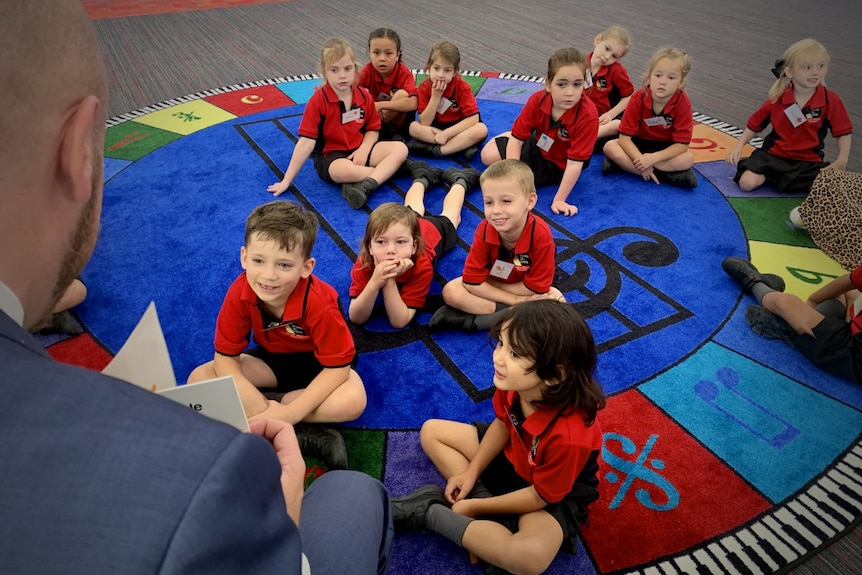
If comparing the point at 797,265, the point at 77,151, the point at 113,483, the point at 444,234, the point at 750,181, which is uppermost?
the point at 77,151

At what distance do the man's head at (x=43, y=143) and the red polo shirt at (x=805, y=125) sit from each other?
3.60 m

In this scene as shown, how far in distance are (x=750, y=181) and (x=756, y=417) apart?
1834 millimetres

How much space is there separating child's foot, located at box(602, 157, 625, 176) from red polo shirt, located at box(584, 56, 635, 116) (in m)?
0.67

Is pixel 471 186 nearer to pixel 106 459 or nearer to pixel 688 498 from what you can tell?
pixel 688 498

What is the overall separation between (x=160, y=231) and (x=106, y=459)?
2.74 metres

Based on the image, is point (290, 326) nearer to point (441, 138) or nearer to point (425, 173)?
point (425, 173)

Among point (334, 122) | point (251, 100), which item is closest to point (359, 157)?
point (334, 122)

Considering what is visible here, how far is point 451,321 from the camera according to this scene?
233 centimetres

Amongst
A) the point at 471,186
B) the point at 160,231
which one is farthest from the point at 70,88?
the point at 471,186

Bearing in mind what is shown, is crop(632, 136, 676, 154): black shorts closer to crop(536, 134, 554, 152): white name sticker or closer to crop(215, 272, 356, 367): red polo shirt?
crop(536, 134, 554, 152): white name sticker

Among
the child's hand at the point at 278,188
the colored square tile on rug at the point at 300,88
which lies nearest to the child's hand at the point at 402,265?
the child's hand at the point at 278,188

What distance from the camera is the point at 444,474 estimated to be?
5.81 feet

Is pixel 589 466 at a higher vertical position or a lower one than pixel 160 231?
higher

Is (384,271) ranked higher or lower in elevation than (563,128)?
lower
